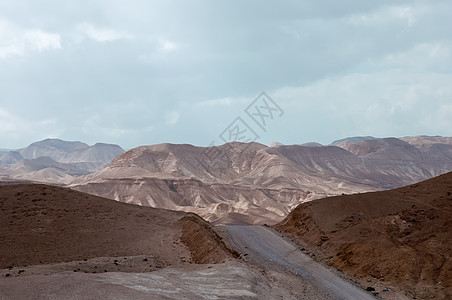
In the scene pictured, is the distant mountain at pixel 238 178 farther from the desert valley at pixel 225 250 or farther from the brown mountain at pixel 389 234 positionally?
the desert valley at pixel 225 250

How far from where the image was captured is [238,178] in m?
153

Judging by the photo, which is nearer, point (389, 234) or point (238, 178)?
point (389, 234)

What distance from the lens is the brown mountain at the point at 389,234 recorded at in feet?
56.4

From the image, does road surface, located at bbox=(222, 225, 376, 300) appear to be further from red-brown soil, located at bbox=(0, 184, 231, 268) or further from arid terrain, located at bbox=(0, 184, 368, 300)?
red-brown soil, located at bbox=(0, 184, 231, 268)

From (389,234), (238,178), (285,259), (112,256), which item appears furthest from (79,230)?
(238,178)

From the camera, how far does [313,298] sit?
14.5 metres

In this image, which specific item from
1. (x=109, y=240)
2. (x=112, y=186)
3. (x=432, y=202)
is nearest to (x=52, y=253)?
A: (x=109, y=240)

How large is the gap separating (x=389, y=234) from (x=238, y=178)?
13092cm

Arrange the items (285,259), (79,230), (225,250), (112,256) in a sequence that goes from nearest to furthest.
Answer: (112,256), (225,250), (285,259), (79,230)

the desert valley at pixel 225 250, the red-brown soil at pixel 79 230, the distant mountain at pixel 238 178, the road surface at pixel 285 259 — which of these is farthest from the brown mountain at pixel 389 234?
the distant mountain at pixel 238 178

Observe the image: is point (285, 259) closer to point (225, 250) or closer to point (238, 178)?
point (225, 250)

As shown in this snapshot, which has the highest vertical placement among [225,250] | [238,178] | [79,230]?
[238,178]

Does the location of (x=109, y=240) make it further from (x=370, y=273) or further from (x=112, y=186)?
(x=112, y=186)

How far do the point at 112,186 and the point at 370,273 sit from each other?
11104cm
